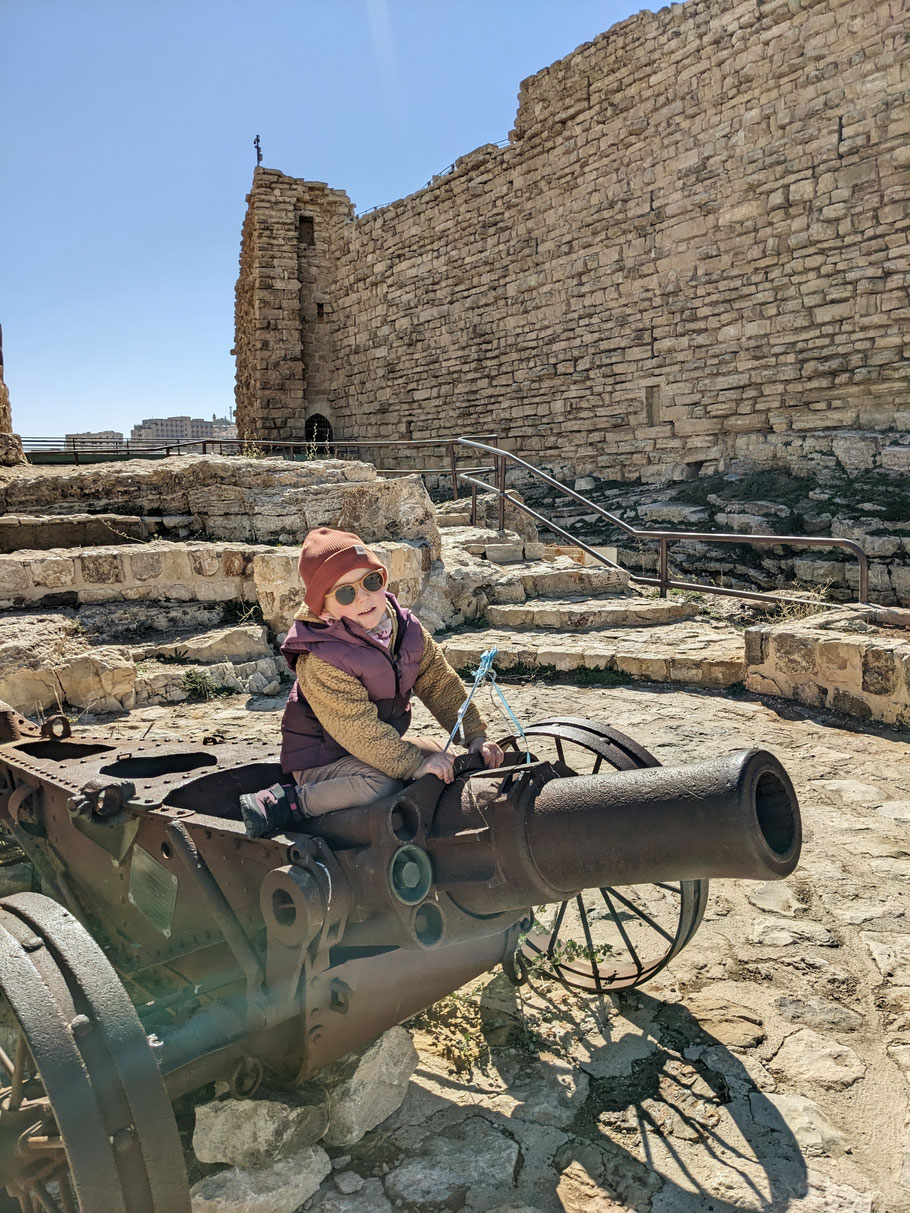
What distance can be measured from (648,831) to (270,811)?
2.90 ft

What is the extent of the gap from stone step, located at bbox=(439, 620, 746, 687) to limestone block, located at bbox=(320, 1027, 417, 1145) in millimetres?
3740

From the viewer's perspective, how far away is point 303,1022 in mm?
1986

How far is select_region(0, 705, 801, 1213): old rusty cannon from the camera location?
1.65 meters

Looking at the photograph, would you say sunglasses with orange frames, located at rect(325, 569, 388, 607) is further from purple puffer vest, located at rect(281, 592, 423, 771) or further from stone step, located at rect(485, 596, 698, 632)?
stone step, located at rect(485, 596, 698, 632)

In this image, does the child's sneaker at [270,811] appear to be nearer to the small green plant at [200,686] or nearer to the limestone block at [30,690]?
the limestone block at [30,690]

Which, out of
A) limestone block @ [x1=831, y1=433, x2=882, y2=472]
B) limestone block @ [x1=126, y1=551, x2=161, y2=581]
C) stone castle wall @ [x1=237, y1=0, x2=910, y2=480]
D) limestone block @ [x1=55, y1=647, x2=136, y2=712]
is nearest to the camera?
limestone block @ [x1=55, y1=647, x2=136, y2=712]

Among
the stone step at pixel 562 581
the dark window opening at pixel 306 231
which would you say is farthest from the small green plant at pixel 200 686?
the dark window opening at pixel 306 231

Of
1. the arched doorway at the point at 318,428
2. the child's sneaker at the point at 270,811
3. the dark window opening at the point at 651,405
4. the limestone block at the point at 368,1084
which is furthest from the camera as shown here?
the arched doorway at the point at 318,428

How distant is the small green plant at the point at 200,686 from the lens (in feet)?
18.4

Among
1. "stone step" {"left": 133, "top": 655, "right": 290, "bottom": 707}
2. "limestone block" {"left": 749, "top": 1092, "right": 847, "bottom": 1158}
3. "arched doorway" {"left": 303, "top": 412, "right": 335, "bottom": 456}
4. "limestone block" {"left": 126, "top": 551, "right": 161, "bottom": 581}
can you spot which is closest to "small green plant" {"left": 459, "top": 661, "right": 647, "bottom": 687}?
"stone step" {"left": 133, "top": 655, "right": 290, "bottom": 707}

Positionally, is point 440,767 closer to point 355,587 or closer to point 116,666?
point 355,587

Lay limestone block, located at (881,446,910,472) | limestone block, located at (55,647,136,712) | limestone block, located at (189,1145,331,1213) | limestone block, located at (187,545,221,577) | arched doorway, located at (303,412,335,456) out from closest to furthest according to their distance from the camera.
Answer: limestone block, located at (189,1145,331,1213) → limestone block, located at (55,647,136,712) → limestone block, located at (187,545,221,577) → limestone block, located at (881,446,910,472) → arched doorway, located at (303,412,335,456)

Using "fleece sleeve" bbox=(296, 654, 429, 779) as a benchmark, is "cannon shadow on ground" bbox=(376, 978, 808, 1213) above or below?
below

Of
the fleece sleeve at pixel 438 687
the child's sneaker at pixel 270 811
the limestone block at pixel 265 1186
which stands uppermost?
the fleece sleeve at pixel 438 687
